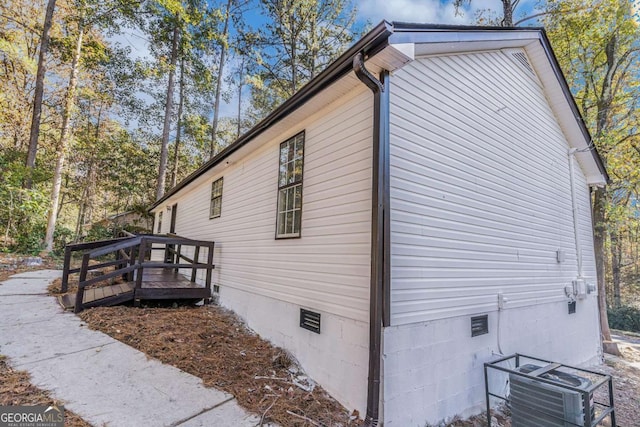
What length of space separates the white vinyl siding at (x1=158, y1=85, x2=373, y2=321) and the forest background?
5.24 meters

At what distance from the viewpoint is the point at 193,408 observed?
2730 millimetres

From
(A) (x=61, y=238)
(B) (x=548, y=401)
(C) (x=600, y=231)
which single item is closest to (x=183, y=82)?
(A) (x=61, y=238)

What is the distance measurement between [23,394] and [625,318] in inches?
699

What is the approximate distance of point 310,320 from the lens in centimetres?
371

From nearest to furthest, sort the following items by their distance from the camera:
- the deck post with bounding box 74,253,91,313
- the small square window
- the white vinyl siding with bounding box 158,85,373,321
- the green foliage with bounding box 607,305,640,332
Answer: the white vinyl siding with bounding box 158,85,373,321 → the deck post with bounding box 74,253,91,313 → the small square window → the green foliage with bounding box 607,305,640,332

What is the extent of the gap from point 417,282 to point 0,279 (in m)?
10.0

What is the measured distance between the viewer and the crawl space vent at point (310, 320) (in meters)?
3.59

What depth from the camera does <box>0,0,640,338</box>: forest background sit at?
9.69 m

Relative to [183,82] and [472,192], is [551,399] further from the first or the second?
[183,82]

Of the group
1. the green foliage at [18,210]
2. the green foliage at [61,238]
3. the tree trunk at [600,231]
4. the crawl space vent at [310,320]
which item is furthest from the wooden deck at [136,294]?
the green foliage at [61,238]

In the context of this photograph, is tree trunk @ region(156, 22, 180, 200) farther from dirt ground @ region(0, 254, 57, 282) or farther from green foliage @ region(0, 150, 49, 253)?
dirt ground @ region(0, 254, 57, 282)

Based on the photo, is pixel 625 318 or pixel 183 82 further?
pixel 183 82

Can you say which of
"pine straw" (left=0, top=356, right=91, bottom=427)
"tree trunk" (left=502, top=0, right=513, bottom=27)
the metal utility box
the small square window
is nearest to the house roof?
the small square window

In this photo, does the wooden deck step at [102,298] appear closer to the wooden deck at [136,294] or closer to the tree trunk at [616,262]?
the wooden deck at [136,294]
